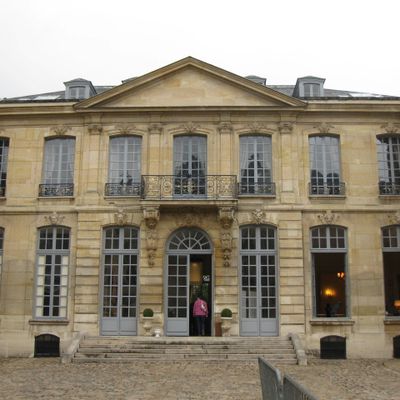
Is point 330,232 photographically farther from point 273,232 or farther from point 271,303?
point 271,303

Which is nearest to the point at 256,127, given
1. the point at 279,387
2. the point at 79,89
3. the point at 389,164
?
the point at 389,164

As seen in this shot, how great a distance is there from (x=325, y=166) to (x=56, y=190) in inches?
342

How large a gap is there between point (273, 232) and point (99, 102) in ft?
22.8

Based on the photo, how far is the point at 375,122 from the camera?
1859cm

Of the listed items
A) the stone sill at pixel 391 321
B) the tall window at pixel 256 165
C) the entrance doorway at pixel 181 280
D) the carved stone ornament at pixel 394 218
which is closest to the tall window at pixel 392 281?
the stone sill at pixel 391 321

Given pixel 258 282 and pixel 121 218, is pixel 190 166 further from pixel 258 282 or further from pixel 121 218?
pixel 258 282

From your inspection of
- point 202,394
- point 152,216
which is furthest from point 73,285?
point 202,394

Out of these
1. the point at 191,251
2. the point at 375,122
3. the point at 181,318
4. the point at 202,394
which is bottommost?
the point at 202,394

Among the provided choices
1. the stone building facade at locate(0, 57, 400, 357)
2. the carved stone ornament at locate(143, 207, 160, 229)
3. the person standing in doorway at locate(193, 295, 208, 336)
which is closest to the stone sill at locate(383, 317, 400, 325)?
the stone building facade at locate(0, 57, 400, 357)

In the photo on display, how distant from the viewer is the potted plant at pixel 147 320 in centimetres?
1719

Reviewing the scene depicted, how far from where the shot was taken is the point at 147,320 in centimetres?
1723

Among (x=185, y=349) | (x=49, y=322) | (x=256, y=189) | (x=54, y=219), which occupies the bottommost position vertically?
(x=185, y=349)

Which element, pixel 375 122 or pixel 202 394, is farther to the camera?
pixel 375 122

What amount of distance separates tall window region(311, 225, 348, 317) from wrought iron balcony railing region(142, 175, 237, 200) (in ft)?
10.0
